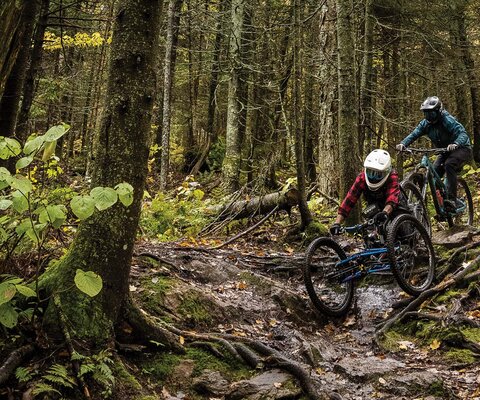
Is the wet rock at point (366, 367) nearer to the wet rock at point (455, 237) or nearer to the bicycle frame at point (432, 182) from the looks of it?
the wet rock at point (455, 237)

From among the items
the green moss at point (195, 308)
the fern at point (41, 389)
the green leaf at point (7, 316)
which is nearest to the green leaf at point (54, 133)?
the green leaf at point (7, 316)

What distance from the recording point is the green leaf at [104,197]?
301cm

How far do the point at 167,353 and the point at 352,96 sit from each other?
19.1 ft

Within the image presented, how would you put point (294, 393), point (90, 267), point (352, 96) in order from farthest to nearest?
point (352, 96), point (294, 393), point (90, 267)

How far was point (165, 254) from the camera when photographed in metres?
6.68

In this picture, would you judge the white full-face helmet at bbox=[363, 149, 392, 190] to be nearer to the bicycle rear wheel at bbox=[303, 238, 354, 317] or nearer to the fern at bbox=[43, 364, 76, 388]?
the bicycle rear wheel at bbox=[303, 238, 354, 317]

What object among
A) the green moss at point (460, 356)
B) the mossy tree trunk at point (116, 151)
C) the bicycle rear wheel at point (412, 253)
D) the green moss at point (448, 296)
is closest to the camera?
the mossy tree trunk at point (116, 151)

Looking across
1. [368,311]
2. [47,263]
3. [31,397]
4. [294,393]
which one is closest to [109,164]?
[47,263]

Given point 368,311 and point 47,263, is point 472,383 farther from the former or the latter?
point 47,263

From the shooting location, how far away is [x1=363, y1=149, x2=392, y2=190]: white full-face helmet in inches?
266

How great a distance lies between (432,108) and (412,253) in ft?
8.78

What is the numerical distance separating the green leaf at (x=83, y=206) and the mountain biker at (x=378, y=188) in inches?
165

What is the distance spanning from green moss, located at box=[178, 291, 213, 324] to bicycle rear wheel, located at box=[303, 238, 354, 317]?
1.48 m

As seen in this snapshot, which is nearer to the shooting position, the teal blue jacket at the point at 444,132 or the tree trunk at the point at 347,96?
the teal blue jacket at the point at 444,132
